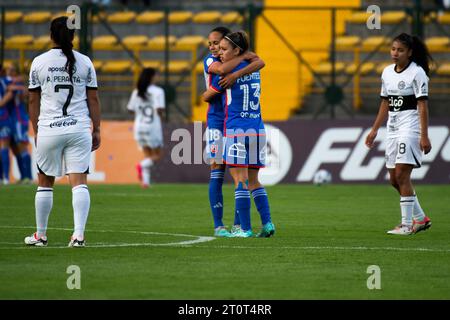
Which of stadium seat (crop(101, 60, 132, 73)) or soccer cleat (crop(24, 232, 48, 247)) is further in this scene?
stadium seat (crop(101, 60, 132, 73))

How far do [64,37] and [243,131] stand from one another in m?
2.31

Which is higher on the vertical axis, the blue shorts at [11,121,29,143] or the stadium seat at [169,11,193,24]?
the stadium seat at [169,11,193,24]

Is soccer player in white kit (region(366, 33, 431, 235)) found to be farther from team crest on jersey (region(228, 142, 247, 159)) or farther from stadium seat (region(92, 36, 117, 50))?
stadium seat (region(92, 36, 117, 50))

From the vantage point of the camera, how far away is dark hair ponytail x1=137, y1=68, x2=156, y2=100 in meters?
24.5

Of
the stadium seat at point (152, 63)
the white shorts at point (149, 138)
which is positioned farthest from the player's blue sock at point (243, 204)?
the stadium seat at point (152, 63)

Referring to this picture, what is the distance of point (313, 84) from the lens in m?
28.1

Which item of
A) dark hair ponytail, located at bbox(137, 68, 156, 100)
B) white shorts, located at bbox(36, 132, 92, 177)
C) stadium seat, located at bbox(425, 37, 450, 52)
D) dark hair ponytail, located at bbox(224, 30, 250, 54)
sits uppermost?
stadium seat, located at bbox(425, 37, 450, 52)

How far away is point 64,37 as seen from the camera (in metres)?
11.2

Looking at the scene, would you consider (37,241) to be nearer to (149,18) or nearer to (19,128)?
(19,128)

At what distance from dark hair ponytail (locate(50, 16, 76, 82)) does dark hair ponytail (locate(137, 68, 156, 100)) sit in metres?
13.1

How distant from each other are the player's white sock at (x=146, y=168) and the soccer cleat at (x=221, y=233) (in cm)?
1088

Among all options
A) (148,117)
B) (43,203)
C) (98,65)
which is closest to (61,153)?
(43,203)

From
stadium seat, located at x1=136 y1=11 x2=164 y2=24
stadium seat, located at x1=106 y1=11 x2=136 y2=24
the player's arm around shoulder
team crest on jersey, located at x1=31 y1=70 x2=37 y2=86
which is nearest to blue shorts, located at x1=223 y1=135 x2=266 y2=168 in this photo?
the player's arm around shoulder
